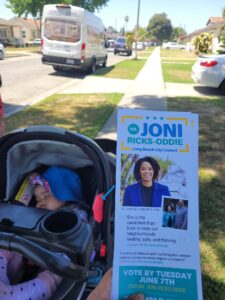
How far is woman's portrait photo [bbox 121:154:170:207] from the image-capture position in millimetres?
1585

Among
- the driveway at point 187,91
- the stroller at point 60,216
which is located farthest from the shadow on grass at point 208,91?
the stroller at point 60,216

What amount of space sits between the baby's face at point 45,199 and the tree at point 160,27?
394ft

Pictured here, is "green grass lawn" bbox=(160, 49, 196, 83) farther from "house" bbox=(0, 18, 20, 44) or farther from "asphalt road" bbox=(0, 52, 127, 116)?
"house" bbox=(0, 18, 20, 44)

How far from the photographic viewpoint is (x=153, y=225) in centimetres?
157

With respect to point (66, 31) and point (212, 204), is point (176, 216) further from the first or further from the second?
point (66, 31)

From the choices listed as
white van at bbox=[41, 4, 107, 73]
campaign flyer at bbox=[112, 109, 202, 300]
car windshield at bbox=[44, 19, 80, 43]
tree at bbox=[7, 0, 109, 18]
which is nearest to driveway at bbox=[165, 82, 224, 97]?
white van at bbox=[41, 4, 107, 73]

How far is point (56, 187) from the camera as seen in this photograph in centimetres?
256

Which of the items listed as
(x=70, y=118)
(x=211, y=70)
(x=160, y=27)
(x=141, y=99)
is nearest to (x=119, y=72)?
(x=211, y=70)

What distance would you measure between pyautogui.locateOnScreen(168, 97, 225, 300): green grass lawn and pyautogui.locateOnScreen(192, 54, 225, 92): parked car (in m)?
3.12

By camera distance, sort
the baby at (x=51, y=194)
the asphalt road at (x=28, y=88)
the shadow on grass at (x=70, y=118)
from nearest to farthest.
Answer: the baby at (x=51, y=194)
the shadow on grass at (x=70, y=118)
the asphalt road at (x=28, y=88)

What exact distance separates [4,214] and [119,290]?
0.99m

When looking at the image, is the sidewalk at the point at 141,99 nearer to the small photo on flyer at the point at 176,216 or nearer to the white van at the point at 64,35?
the white van at the point at 64,35

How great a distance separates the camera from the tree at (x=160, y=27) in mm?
113812

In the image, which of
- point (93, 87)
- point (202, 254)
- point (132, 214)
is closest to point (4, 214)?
point (132, 214)
